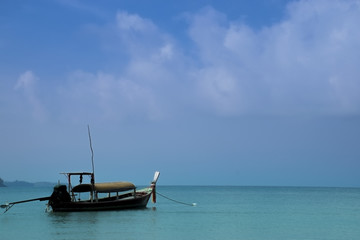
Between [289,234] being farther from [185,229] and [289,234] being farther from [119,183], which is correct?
[119,183]

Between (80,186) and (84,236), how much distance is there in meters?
11.3

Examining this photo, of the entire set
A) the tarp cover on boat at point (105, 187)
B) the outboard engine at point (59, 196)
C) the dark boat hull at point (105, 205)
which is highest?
the tarp cover on boat at point (105, 187)

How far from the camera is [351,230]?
98.9 feet

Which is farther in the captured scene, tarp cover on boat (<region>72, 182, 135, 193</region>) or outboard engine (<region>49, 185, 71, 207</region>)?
outboard engine (<region>49, 185, 71, 207</region>)

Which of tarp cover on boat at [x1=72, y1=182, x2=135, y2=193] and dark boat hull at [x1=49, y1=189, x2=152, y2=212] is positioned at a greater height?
tarp cover on boat at [x1=72, y1=182, x2=135, y2=193]

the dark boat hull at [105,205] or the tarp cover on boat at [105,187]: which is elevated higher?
the tarp cover on boat at [105,187]

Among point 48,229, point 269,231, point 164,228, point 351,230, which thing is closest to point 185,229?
point 164,228

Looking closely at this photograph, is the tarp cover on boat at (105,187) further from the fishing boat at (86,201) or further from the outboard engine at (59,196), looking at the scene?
the outboard engine at (59,196)

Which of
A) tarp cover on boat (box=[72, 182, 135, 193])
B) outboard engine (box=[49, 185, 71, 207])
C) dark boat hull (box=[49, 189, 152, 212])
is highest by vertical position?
tarp cover on boat (box=[72, 182, 135, 193])

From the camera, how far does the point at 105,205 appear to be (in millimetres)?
38219

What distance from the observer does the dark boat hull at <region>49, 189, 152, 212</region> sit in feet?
121

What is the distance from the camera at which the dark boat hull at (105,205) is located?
121 ft

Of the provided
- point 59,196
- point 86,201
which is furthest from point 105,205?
point 59,196

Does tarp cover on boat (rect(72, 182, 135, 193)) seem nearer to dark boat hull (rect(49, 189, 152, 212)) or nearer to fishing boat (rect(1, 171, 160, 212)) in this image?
fishing boat (rect(1, 171, 160, 212))
